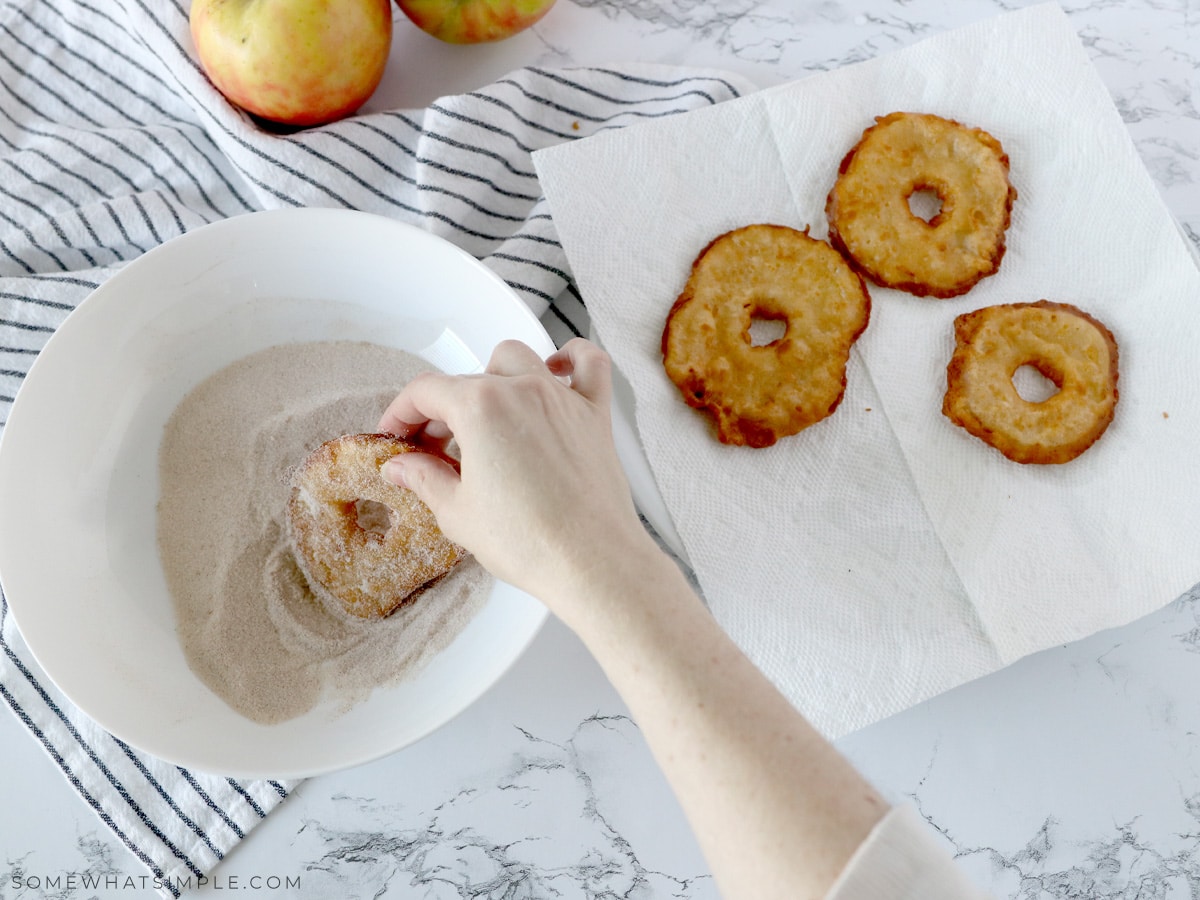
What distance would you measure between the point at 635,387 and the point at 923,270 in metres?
0.40

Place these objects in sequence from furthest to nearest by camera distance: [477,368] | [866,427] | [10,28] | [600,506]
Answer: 1. [10,28]
2. [866,427]
3. [477,368]
4. [600,506]

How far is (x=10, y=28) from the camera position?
1.28 meters

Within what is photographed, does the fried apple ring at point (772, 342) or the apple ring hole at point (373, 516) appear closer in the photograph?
the apple ring hole at point (373, 516)

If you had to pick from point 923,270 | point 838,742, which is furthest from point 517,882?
point 923,270

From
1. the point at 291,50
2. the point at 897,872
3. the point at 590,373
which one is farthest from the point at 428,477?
the point at 291,50

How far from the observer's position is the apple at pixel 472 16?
1.21 meters

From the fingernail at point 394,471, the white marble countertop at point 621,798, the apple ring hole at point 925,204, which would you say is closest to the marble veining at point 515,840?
the white marble countertop at point 621,798

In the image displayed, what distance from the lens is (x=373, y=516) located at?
3.48 feet

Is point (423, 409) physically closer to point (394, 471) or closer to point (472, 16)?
point (394, 471)

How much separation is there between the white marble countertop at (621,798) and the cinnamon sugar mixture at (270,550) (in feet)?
0.55

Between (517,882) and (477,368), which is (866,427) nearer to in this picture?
(477,368)

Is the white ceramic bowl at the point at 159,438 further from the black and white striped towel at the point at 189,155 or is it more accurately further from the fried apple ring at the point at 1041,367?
the fried apple ring at the point at 1041,367

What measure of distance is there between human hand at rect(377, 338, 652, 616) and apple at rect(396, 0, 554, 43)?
1.97 feet

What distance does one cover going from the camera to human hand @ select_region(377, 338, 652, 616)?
76cm
